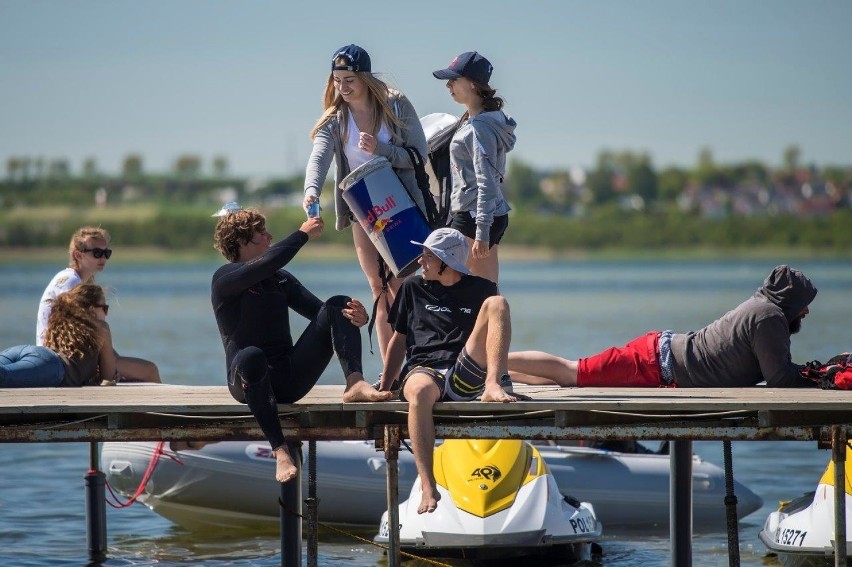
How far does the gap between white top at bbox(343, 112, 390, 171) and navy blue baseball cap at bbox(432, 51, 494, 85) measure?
494mm

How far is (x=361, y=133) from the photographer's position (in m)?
8.93

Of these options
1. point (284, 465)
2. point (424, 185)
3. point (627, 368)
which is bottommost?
point (284, 465)

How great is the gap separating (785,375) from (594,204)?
15269 centimetres

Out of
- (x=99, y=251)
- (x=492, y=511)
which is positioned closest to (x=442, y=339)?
(x=492, y=511)

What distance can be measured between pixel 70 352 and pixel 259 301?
8.09ft

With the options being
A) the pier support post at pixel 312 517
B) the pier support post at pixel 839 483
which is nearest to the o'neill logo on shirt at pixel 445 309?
the pier support post at pixel 312 517

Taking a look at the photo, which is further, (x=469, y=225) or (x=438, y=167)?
(x=438, y=167)

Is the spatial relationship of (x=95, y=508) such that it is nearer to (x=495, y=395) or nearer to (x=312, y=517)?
(x=312, y=517)

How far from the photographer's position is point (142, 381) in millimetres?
10914

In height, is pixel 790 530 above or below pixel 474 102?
below

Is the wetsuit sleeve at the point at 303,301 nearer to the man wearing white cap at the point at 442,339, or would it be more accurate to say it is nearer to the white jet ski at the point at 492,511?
the man wearing white cap at the point at 442,339

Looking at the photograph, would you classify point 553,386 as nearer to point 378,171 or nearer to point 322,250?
point 378,171

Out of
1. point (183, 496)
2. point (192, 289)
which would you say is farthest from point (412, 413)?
point (192, 289)

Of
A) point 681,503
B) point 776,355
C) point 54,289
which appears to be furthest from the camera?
point 54,289
